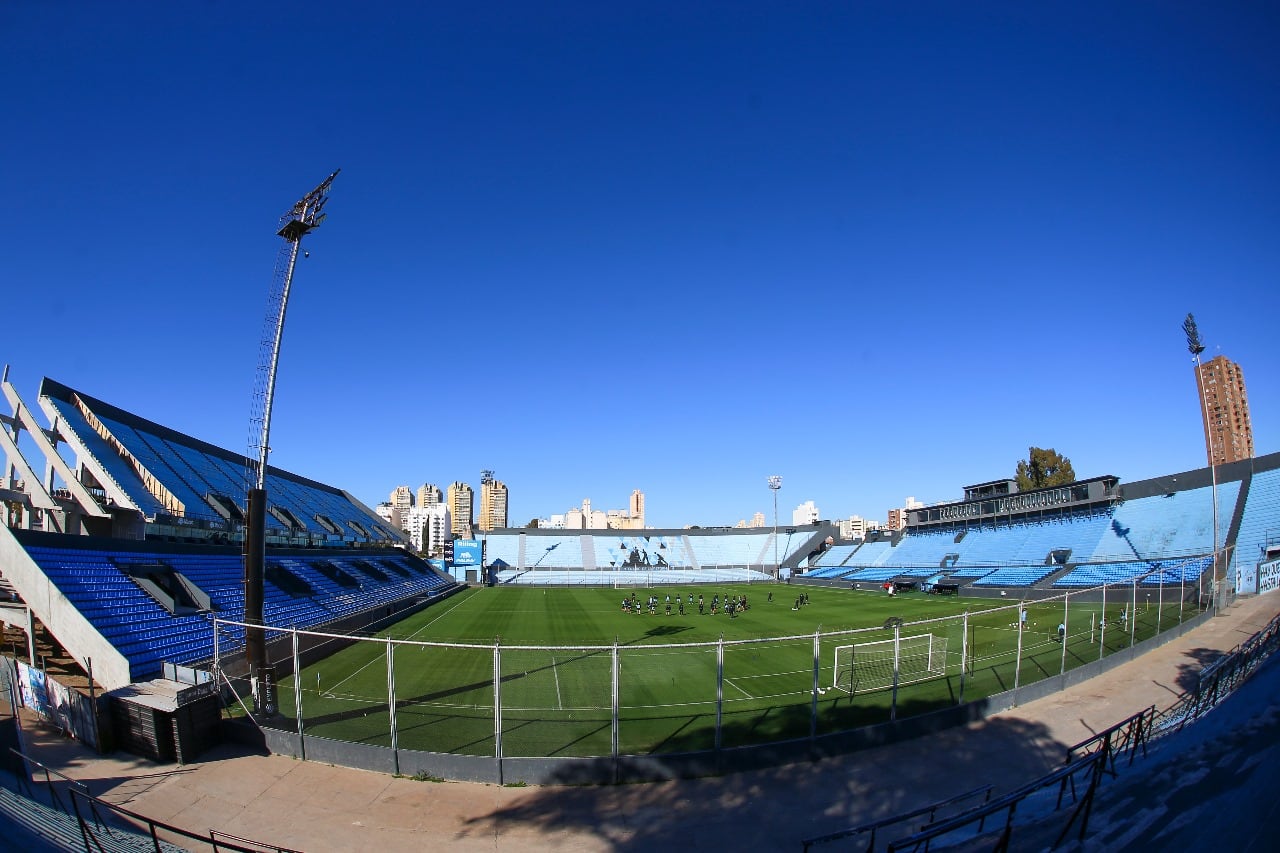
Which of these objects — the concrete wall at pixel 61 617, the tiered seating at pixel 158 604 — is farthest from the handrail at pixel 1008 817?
the tiered seating at pixel 158 604

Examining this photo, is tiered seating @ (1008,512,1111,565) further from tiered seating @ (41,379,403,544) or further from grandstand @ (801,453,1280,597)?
tiered seating @ (41,379,403,544)

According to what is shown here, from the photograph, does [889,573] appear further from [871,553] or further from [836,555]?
[836,555]

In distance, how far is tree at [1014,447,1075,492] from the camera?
72.6 m

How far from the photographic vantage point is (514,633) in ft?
103

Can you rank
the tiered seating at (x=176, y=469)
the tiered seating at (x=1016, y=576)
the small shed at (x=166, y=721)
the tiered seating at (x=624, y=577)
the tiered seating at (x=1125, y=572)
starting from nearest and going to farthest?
the small shed at (x=166, y=721)
the tiered seating at (x=176, y=469)
the tiered seating at (x=1125, y=572)
the tiered seating at (x=1016, y=576)
the tiered seating at (x=624, y=577)

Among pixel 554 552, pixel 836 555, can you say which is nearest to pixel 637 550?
pixel 554 552

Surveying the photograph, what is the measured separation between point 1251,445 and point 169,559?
116 meters

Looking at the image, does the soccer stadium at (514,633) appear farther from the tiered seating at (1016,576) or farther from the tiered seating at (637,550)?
the tiered seating at (637,550)

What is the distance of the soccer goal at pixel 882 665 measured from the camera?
1805cm

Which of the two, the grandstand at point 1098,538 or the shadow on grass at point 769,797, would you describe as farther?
the grandstand at point 1098,538

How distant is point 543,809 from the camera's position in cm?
1028

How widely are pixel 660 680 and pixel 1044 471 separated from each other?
75.9 metres

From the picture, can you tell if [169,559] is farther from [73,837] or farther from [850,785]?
[850,785]

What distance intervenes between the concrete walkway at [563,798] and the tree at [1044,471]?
238ft
